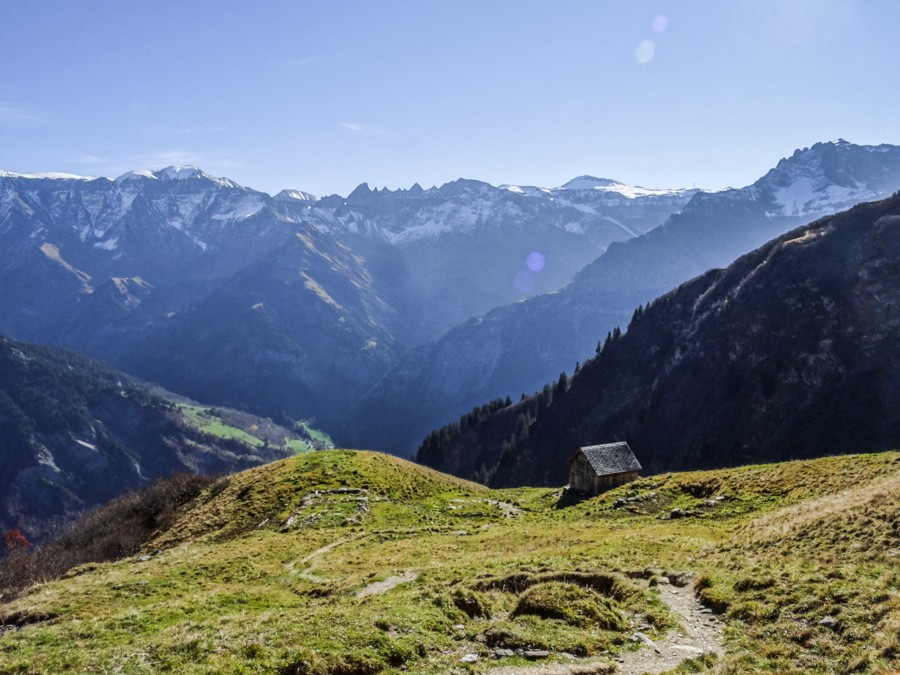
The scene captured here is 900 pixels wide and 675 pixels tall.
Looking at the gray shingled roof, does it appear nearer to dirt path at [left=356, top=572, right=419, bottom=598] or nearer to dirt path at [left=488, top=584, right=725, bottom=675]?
dirt path at [left=356, top=572, right=419, bottom=598]

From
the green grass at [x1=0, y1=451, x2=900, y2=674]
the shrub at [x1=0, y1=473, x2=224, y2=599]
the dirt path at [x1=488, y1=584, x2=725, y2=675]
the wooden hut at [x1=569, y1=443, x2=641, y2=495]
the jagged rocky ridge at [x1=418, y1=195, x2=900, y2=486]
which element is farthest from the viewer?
the jagged rocky ridge at [x1=418, y1=195, x2=900, y2=486]

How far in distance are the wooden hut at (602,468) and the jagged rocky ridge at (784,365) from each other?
70.3 metres

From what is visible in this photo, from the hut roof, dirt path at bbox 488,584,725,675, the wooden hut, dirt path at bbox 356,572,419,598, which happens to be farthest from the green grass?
the hut roof

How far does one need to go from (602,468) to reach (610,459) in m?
2.19

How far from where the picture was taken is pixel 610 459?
67.5 metres

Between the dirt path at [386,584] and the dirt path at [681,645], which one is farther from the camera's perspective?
the dirt path at [386,584]

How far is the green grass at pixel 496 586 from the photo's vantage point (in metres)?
18.5

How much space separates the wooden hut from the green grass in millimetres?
8300

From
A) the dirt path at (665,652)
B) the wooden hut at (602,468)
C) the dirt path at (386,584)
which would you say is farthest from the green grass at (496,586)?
the wooden hut at (602,468)

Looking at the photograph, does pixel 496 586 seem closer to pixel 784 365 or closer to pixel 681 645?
pixel 681 645

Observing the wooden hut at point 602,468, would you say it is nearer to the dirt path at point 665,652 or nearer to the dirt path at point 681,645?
the dirt path at point 681,645

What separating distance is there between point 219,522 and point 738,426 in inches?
4941

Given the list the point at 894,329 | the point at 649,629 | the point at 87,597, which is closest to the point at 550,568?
the point at 649,629

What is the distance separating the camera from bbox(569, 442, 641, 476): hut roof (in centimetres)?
6606
